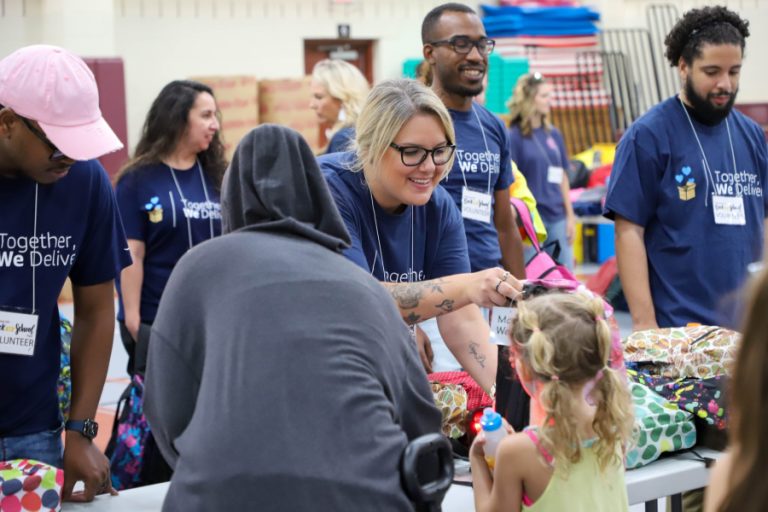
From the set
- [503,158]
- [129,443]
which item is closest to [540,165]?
[503,158]

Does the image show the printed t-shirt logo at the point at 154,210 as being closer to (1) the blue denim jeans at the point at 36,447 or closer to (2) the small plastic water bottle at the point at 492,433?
(1) the blue denim jeans at the point at 36,447

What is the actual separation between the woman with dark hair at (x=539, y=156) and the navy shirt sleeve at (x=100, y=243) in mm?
5239

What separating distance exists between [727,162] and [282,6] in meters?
9.35

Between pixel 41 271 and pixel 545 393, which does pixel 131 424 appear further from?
pixel 545 393

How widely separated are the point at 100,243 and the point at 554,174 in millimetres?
5650

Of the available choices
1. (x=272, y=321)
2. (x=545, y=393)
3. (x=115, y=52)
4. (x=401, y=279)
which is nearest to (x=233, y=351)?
(x=272, y=321)

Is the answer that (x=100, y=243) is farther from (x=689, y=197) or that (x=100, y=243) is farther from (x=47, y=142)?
(x=689, y=197)

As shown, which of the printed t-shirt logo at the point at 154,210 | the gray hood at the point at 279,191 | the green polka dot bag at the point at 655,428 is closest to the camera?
the gray hood at the point at 279,191

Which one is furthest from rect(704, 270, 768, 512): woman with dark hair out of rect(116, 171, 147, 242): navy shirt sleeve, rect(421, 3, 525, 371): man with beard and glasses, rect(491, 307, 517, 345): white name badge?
rect(116, 171, 147, 242): navy shirt sleeve

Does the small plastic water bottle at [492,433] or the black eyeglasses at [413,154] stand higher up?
the black eyeglasses at [413,154]

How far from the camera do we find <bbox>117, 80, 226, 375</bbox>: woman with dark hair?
4289 mm

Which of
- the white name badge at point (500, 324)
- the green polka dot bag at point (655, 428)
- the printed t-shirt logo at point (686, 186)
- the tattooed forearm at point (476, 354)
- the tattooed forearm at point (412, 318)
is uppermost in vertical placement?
the printed t-shirt logo at point (686, 186)

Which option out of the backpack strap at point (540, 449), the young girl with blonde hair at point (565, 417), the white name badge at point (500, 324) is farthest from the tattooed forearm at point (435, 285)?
the backpack strap at point (540, 449)

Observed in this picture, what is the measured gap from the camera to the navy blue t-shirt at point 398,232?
9.34 ft
